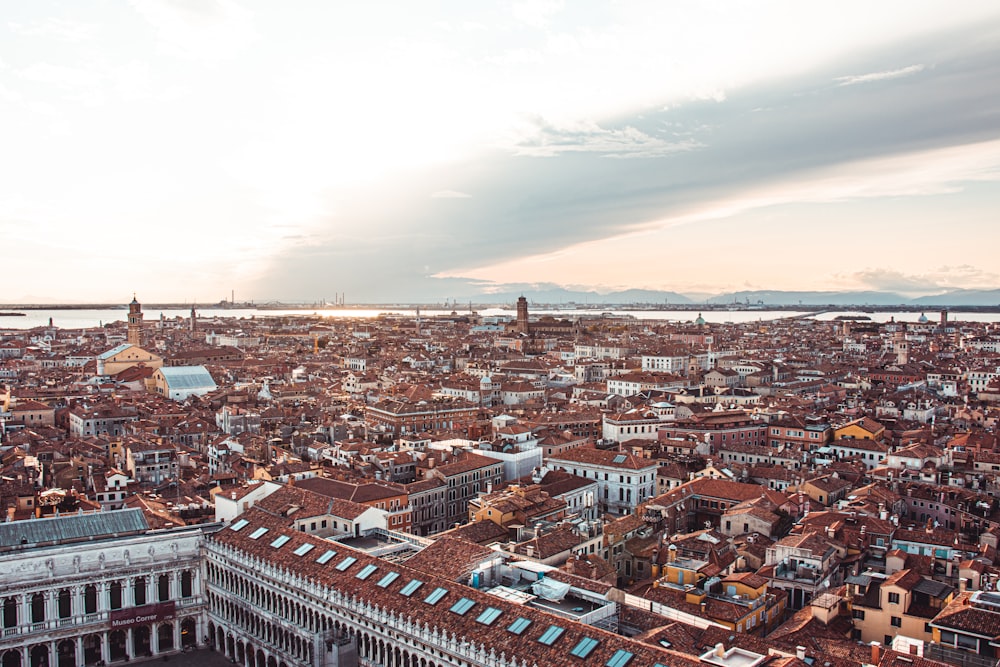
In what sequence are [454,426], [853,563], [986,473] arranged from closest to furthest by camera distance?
[853,563] → [986,473] → [454,426]

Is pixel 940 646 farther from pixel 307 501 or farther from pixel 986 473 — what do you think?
pixel 986 473

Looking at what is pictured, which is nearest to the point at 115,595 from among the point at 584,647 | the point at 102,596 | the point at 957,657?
the point at 102,596

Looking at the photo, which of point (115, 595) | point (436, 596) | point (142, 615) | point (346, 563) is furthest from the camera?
point (142, 615)

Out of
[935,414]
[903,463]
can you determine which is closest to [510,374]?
[935,414]

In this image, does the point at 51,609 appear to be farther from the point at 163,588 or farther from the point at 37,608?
the point at 163,588

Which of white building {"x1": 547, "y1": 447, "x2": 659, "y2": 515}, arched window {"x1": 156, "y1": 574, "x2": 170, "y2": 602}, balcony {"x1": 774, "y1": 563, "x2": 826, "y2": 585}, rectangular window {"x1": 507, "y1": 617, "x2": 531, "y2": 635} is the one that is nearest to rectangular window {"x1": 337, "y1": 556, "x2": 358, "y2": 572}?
rectangular window {"x1": 507, "y1": 617, "x2": 531, "y2": 635}
